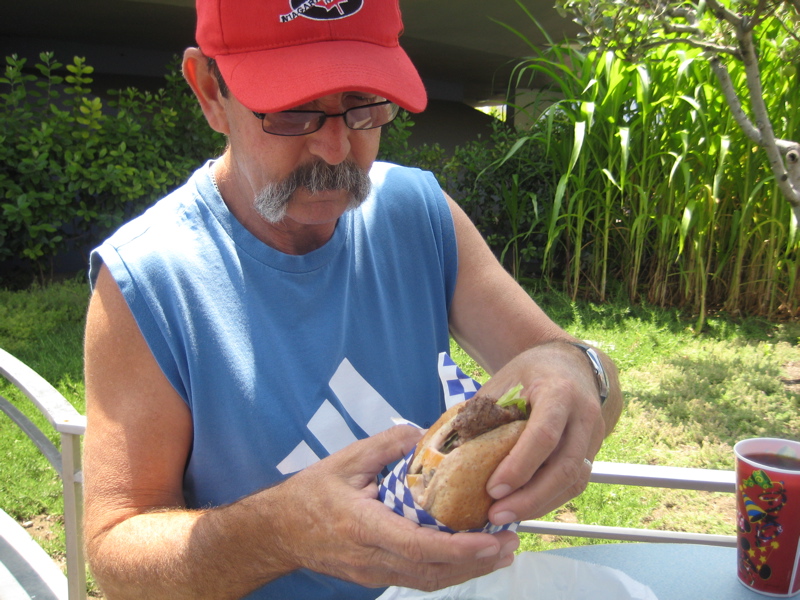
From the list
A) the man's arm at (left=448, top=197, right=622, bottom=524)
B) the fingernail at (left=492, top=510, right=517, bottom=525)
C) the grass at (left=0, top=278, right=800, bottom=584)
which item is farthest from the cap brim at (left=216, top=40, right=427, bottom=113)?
the grass at (left=0, top=278, right=800, bottom=584)

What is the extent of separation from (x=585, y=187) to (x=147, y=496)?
4269 millimetres

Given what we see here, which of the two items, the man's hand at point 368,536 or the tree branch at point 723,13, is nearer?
the man's hand at point 368,536

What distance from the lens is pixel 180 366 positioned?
53.4 inches

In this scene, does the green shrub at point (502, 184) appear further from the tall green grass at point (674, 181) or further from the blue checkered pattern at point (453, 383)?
the blue checkered pattern at point (453, 383)

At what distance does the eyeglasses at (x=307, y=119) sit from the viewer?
137 centimetres

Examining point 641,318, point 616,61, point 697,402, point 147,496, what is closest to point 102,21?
point 616,61

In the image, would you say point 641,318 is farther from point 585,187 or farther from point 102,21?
point 102,21

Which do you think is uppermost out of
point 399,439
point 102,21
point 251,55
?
point 102,21

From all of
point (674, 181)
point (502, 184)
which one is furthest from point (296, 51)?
point (502, 184)

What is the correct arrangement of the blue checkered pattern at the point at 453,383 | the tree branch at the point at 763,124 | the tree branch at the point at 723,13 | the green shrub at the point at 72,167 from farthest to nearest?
the green shrub at the point at 72,167 → the tree branch at the point at 763,124 → the tree branch at the point at 723,13 → the blue checkered pattern at the point at 453,383

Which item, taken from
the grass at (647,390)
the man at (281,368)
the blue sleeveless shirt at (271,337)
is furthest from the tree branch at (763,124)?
the blue sleeveless shirt at (271,337)

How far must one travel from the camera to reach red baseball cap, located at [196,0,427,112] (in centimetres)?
130

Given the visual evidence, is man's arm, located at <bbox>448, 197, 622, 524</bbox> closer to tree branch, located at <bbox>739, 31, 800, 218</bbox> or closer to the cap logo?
the cap logo

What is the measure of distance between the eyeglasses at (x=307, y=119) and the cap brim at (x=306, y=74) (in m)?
0.06
